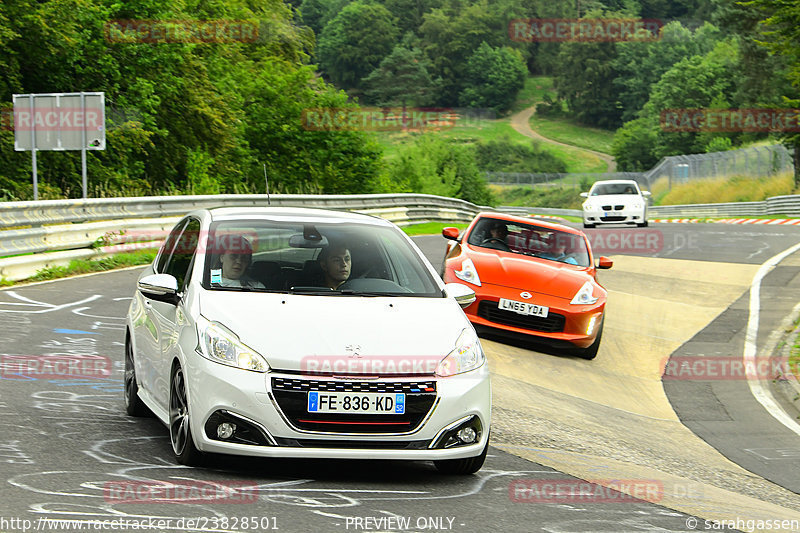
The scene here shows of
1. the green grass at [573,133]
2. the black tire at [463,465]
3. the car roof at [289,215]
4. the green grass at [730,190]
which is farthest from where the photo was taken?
the green grass at [573,133]

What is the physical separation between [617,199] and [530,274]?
19548mm

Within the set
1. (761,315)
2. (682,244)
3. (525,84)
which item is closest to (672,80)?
(525,84)

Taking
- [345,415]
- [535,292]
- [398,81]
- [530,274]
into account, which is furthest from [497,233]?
[398,81]

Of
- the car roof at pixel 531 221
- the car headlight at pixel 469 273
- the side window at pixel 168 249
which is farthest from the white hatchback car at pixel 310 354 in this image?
the car roof at pixel 531 221

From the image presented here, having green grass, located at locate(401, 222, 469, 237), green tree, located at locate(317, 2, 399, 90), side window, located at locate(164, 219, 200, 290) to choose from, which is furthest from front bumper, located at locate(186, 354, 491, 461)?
green tree, located at locate(317, 2, 399, 90)

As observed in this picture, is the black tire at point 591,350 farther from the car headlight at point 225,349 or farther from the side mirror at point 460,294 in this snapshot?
the car headlight at point 225,349

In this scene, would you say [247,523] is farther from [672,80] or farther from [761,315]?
[672,80]

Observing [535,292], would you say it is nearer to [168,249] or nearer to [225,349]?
[168,249]

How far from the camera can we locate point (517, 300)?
1256 cm

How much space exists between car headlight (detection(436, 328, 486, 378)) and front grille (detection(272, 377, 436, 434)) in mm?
199

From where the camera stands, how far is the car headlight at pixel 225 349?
565 centimetres

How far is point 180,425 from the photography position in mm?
5992

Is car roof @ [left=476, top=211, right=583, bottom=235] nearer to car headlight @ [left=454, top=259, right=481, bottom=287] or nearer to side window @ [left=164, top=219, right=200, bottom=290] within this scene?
car headlight @ [left=454, top=259, right=481, bottom=287]

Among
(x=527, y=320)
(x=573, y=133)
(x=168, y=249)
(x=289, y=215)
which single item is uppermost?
(x=289, y=215)
